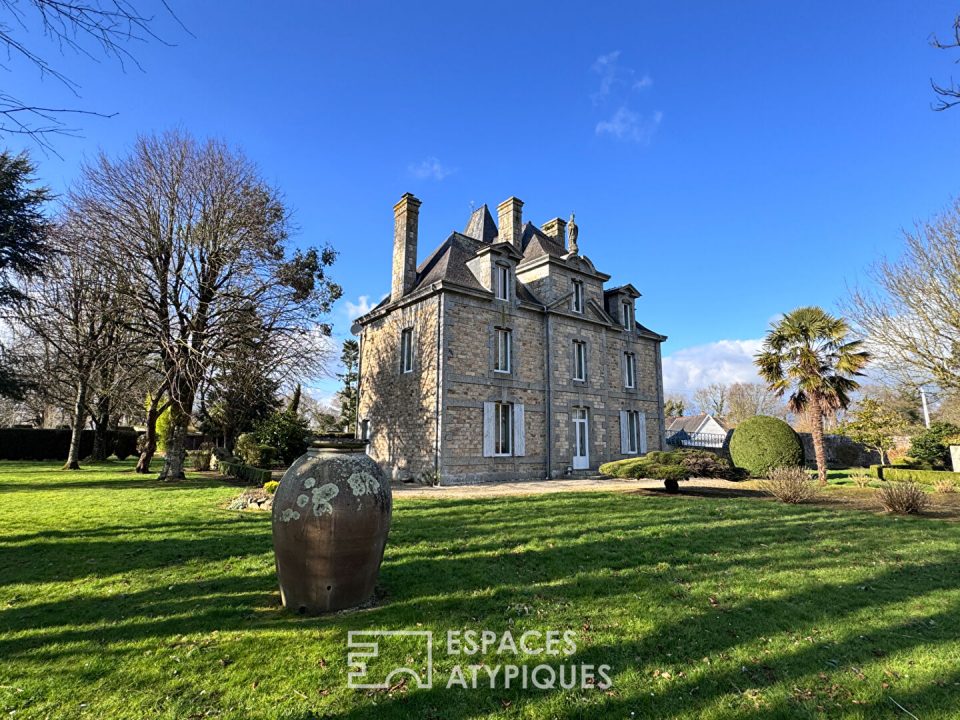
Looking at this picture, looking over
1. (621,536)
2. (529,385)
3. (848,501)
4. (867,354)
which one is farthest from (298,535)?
(867,354)

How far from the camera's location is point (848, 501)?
10.8 m

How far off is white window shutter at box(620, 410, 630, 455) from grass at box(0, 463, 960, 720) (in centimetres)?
1256

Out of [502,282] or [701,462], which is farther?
[502,282]

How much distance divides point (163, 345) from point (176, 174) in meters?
5.51

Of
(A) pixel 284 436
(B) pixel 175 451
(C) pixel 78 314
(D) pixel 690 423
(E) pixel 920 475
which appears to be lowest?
(E) pixel 920 475

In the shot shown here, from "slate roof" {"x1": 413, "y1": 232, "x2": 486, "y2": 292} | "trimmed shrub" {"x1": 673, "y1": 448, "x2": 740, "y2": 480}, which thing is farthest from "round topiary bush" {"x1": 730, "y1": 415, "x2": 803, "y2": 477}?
"slate roof" {"x1": 413, "y1": 232, "x2": 486, "y2": 292}

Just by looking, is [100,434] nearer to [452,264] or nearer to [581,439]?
[452,264]

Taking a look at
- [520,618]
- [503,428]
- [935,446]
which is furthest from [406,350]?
[935,446]

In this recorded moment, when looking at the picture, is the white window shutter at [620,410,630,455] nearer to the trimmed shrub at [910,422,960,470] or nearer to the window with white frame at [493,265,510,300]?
the window with white frame at [493,265,510,300]

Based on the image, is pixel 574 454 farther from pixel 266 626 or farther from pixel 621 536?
pixel 266 626

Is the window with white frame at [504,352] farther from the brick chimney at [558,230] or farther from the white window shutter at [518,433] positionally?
the brick chimney at [558,230]

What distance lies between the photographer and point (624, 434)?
67.5 feet

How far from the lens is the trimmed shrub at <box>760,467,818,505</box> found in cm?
1040

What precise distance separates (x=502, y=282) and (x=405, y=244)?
3964 millimetres
